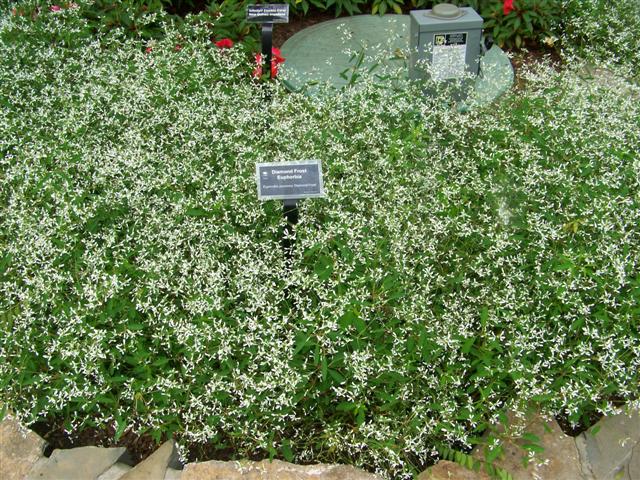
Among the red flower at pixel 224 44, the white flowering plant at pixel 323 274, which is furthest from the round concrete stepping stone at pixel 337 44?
the white flowering plant at pixel 323 274

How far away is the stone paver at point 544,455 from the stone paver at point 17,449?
84.3 inches

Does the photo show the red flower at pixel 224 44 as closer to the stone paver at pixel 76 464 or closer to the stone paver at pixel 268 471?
the stone paver at pixel 76 464

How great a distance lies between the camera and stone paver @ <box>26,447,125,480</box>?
2908 mm

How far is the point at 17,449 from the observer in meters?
3.00

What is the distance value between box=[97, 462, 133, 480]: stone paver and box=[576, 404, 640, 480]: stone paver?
2.19 meters

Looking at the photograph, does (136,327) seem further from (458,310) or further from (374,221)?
(458,310)

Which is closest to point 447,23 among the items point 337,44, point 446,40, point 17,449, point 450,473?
point 446,40

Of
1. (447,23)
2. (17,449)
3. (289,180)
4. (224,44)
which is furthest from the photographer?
(224,44)

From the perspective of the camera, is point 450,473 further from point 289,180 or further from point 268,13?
point 268,13

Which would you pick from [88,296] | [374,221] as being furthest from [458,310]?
[88,296]

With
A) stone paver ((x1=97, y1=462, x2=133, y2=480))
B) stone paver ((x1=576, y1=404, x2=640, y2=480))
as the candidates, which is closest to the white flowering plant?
stone paver ((x1=576, y1=404, x2=640, y2=480))

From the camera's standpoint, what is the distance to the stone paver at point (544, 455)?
2.81m

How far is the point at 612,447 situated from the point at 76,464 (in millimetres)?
2583

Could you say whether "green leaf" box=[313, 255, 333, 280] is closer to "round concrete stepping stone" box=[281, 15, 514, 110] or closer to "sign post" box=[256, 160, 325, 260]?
"sign post" box=[256, 160, 325, 260]
